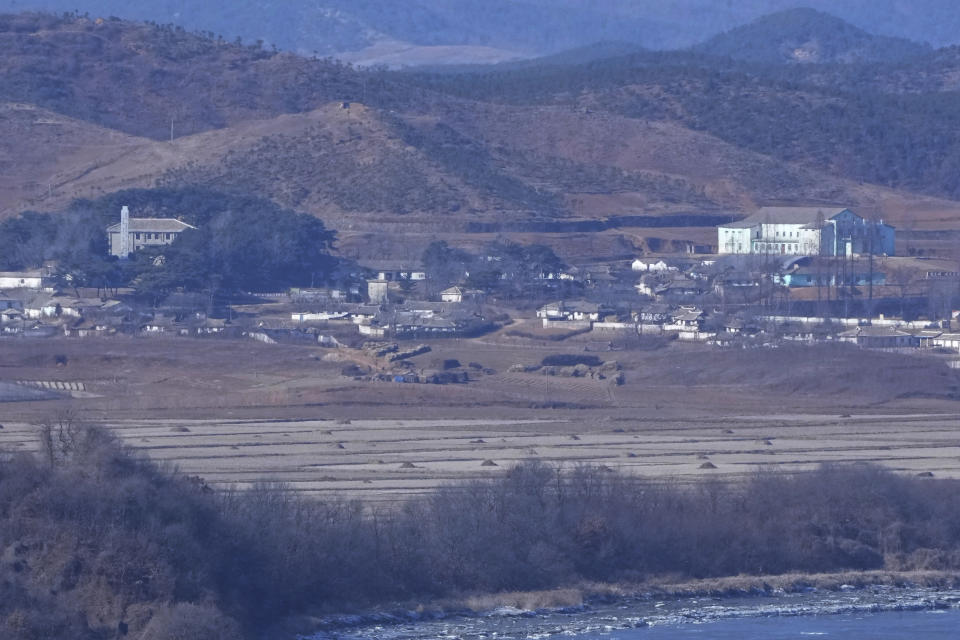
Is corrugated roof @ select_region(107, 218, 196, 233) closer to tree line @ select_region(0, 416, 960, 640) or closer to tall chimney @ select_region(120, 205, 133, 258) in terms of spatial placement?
tall chimney @ select_region(120, 205, 133, 258)

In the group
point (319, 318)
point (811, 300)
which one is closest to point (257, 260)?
point (319, 318)

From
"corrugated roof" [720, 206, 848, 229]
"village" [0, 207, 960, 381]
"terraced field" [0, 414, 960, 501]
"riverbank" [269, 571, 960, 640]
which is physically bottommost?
"riverbank" [269, 571, 960, 640]

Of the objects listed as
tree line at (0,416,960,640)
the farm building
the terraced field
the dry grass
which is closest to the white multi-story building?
the farm building

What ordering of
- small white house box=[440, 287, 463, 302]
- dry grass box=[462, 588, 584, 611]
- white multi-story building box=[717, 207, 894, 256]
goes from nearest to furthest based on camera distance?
dry grass box=[462, 588, 584, 611], small white house box=[440, 287, 463, 302], white multi-story building box=[717, 207, 894, 256]

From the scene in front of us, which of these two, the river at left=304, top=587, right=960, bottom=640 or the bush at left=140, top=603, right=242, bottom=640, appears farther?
the river at left=304, top=587, right=960, bottom=640

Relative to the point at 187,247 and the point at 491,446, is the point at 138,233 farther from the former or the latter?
the point at 491,446

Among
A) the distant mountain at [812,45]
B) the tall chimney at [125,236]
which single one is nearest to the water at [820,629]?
the tall chimney at [125,236]

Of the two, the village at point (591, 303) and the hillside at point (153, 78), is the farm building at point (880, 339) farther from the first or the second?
the hillside at point (153, 78)
